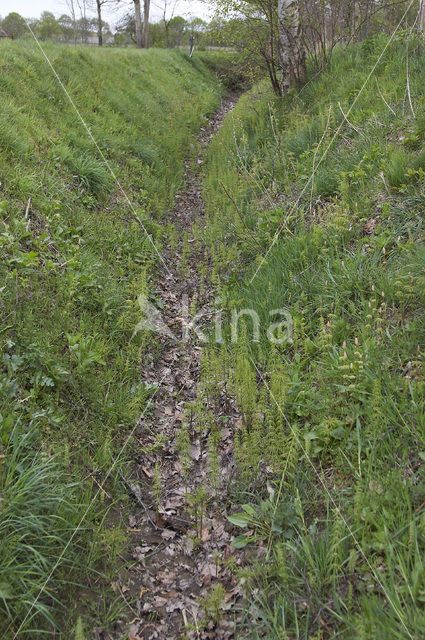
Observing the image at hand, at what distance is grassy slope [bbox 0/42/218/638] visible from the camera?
2.40m

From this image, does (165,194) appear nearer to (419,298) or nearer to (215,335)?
(215,335)

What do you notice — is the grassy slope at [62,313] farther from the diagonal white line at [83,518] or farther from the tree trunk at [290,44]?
the tree trunk at [290,44]

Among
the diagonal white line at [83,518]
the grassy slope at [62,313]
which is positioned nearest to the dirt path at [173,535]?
the diagonal white line at [83,518]

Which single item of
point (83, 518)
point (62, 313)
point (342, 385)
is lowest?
point (83, 518)

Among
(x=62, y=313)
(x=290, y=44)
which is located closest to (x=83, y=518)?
(x=62, y=313)

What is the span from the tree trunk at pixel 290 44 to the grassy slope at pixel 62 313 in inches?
130

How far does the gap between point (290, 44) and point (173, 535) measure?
931 centimetres

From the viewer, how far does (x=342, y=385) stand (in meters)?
3.07

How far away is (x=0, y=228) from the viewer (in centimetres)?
420

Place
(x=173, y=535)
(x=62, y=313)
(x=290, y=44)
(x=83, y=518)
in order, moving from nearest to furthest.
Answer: (x=83, y=518), (x=173, y=535), (x=62, y=313), (x=290, y=44)

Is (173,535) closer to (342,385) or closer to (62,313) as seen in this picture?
(342,385)

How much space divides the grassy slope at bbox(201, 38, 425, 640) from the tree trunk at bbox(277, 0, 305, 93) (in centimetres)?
331

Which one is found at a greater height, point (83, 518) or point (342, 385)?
point (342, 385)

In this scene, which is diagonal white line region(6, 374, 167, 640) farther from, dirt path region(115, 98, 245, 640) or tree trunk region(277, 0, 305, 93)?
tree trunk region(277, 0, 305, 93)
